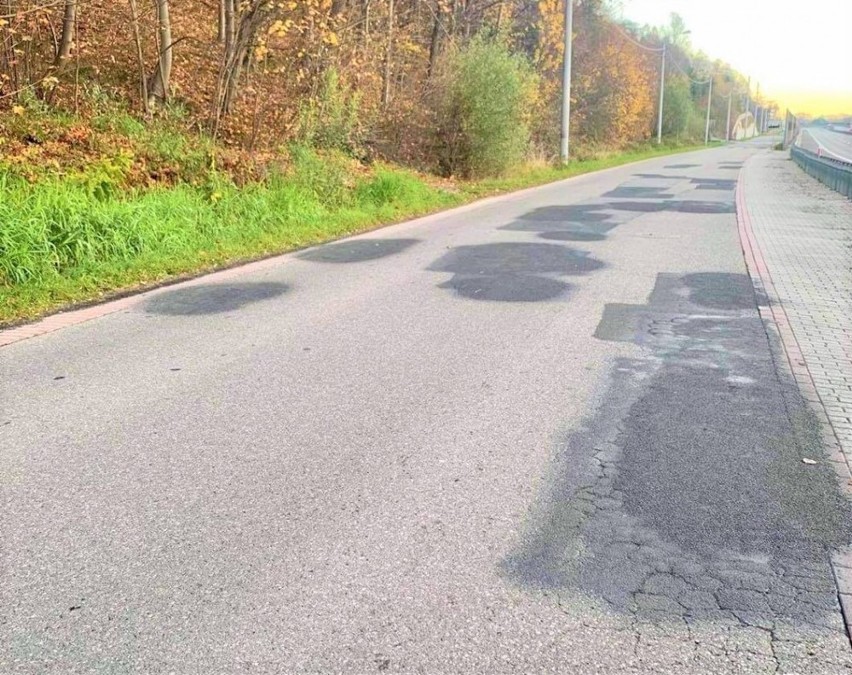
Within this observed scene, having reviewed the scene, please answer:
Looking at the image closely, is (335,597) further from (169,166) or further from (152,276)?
(169,166)

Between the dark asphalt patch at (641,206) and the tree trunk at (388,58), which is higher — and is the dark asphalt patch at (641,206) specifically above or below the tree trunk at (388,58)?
below

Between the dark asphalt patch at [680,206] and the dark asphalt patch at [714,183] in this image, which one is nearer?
the dark asphalt patch at [680,206]

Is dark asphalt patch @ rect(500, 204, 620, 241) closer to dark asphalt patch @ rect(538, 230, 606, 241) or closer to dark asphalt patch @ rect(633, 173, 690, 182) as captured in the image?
dark asphalt patch @ rect(538, 230, 606, 241)

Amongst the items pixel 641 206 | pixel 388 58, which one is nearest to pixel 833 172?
pixel 641 206

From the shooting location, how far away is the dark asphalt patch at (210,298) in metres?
7.87

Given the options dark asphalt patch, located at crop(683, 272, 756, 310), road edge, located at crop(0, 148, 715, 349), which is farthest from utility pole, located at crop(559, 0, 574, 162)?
dark asphalt patch, located at crop(683, 272, 756, 310)

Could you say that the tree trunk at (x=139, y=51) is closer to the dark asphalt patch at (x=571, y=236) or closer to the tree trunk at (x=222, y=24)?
the tree trunk at (x=222, y=24)

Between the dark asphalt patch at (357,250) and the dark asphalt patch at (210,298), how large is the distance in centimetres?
197

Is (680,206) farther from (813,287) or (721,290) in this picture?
(721,290)

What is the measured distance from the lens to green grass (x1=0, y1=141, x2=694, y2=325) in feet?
27.4

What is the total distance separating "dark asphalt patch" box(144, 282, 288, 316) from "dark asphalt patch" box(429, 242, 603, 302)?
6.73ft

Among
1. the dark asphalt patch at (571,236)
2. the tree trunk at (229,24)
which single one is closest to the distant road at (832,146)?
the dark asphalt patch at (571,236)

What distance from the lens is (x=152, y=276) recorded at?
9.23 m

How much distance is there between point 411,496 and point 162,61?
13649 millimetres
